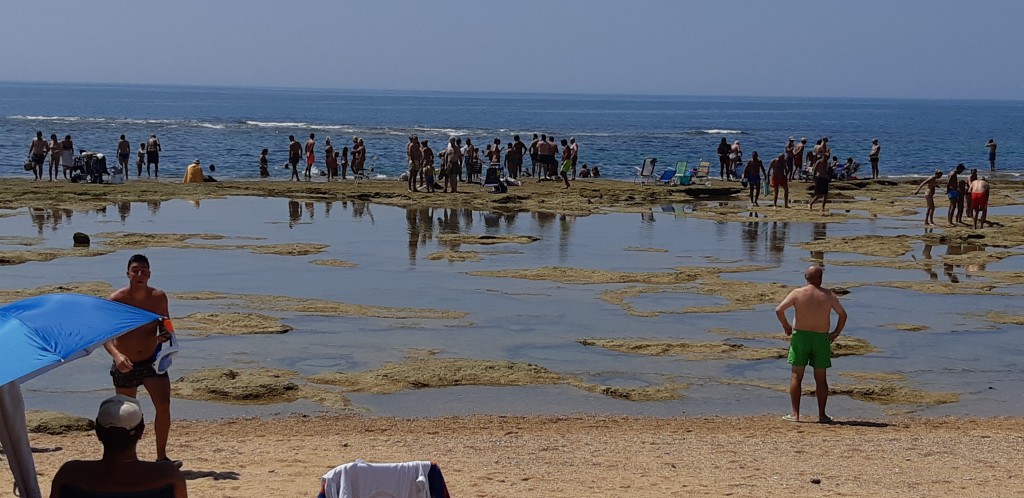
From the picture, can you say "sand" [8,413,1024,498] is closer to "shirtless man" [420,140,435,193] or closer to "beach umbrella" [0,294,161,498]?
"beach umbrella" [0,294,161,498]

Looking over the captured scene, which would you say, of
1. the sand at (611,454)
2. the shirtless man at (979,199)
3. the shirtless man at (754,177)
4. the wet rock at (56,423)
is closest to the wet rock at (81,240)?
the wet rock at (56,423)

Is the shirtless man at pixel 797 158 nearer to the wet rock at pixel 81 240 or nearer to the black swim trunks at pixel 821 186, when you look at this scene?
the black swim trunks at pixel 821 186

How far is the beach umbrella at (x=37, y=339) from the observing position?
5.46 metres

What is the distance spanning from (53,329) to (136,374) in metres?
2.70

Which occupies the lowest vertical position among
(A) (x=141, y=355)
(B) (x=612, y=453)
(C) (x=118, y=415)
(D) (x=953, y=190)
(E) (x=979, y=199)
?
(B) (x=612, y=453)

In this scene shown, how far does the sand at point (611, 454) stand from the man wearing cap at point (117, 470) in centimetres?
305

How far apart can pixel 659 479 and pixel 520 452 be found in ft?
4.42

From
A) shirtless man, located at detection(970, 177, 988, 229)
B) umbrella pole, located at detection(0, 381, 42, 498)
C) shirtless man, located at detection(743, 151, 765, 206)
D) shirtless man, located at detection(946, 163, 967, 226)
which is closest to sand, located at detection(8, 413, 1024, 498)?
umbrella pole, located at detection(0, 381, 42, 498)

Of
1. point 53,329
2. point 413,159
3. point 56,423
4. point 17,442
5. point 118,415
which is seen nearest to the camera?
point 118,415

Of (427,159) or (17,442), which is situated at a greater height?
(17,442)

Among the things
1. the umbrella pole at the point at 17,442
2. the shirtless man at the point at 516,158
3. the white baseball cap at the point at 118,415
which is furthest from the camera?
the shirtless man at the point at 516,158

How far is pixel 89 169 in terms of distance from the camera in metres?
33.4

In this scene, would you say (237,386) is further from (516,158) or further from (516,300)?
(516,158)

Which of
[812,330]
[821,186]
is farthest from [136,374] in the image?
[821,186]
